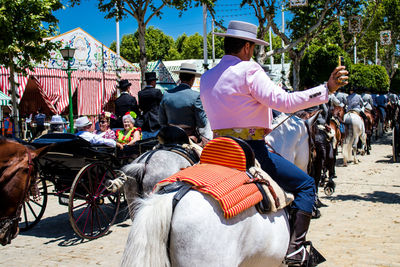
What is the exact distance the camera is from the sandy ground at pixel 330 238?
5410 millimetres

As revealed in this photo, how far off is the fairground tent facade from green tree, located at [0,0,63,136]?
5.47 metres

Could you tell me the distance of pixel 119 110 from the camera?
8.41 metres

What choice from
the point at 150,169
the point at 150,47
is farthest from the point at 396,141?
the point at 150,47

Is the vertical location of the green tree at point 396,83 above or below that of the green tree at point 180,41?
below

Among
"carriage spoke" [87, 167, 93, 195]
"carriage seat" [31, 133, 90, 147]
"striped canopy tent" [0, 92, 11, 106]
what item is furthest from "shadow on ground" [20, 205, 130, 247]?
"striped canopy tent" [0, 92, 11, 106]

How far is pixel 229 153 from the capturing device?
9.10 ft

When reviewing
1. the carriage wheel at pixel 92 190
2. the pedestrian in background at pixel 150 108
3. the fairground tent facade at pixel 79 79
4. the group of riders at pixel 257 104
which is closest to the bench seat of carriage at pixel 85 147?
the carriage wheel at pixel 92 190

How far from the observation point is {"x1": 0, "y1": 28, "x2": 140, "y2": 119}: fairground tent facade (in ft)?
61.1

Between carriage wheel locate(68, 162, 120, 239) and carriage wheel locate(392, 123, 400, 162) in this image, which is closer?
carriage wheel locate(68, 162, 120, 239)

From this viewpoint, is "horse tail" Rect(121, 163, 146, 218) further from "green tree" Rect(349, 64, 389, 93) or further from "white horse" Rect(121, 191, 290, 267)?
"green tree" Rect(349, 64, 389, 93)

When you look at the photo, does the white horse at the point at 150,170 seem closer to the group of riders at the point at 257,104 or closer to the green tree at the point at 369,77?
the group of riders at the point at 257,104

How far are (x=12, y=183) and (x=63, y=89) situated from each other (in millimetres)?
17171

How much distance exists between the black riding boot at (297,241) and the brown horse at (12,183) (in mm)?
2196

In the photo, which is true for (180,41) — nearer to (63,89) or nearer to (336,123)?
(63,89)
